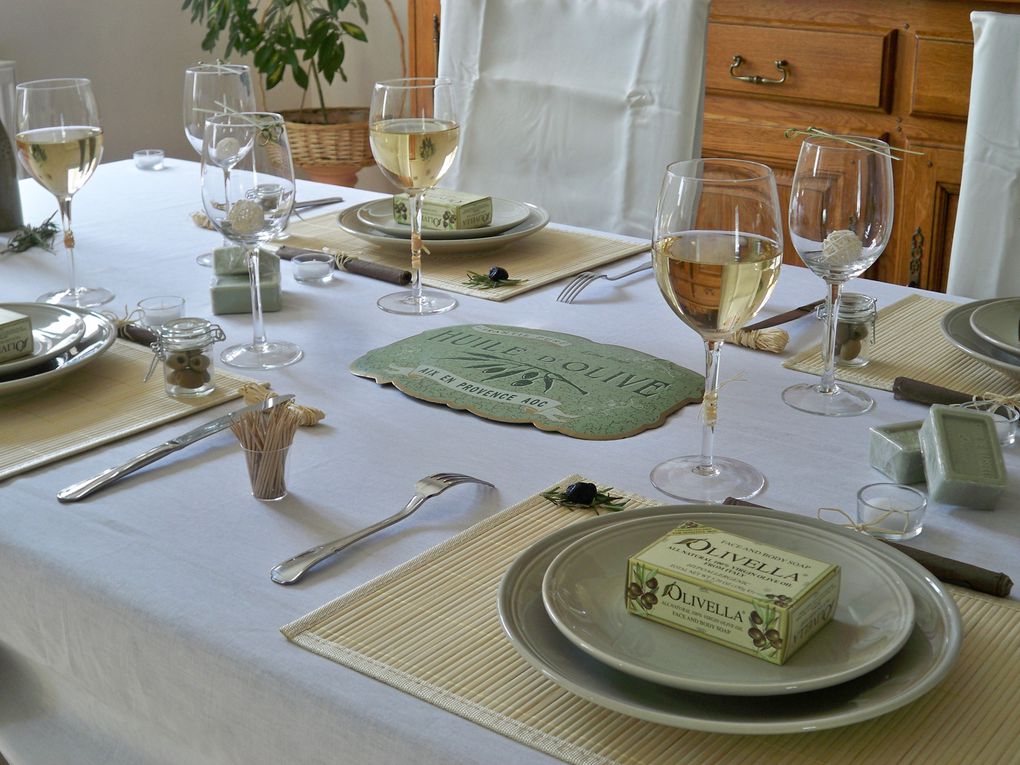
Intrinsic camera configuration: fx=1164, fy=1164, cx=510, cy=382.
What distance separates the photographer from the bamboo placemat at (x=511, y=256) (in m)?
1.31

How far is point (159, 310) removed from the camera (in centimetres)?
116

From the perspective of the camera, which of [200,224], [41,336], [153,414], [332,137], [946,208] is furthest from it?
[332,137]

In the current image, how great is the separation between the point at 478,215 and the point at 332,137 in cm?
245

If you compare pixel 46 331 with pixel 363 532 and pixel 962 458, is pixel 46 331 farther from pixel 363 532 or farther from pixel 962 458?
pixel 962 458

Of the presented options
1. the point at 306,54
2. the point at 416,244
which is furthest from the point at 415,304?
the point at 306,54

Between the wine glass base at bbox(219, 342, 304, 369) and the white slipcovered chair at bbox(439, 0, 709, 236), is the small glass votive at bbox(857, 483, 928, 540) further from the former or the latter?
the white slipcovered chair at bbox(439, 0, 709, 236)

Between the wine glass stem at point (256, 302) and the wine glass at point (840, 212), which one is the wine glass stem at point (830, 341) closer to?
the wine glass at point (840, 212)

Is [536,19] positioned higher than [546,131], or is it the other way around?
[536,19]

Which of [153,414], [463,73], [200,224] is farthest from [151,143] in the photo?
[153,414]

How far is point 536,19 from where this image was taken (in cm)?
191

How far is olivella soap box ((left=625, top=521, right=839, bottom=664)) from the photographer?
0.57 m

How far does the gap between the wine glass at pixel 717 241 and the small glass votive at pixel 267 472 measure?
0.29 metres

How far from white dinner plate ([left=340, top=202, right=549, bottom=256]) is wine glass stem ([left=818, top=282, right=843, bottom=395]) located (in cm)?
48

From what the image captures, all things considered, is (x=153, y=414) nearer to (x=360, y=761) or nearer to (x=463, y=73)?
(x=360, y=761)
